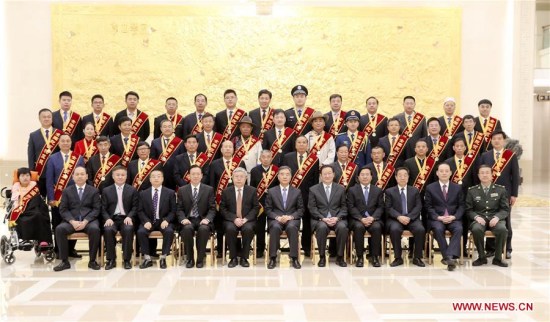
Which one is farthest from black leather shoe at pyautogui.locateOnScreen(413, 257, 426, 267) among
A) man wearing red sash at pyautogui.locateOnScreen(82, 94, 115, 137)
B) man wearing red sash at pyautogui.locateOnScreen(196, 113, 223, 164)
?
man wearing red sash at pyautogui.locateOnScreen(82, 94, 115, 137)

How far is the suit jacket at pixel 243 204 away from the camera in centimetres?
568

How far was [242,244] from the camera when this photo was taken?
5.58m

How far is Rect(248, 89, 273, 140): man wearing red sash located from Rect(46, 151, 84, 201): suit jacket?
78.3 inches

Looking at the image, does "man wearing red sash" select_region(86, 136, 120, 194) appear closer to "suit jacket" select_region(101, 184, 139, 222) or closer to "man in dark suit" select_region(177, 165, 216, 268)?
"suit jacket" select_region(101, 184, 139, 222)

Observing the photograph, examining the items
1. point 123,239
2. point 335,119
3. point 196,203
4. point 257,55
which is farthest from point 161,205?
point 257,55

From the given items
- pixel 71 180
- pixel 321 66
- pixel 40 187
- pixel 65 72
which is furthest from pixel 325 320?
pixel 65 72

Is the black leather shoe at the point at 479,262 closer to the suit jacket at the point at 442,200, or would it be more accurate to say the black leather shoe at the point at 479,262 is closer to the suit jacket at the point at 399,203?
the suit jacket at the point at 442,200

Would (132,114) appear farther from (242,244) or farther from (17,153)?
(17,153)

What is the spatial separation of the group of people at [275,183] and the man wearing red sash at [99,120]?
0.03m

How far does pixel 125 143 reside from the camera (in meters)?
6.30

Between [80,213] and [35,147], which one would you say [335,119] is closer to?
[80,213]

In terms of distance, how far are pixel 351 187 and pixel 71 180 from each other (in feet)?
9.70

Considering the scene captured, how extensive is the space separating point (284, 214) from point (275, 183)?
0.47 metres
